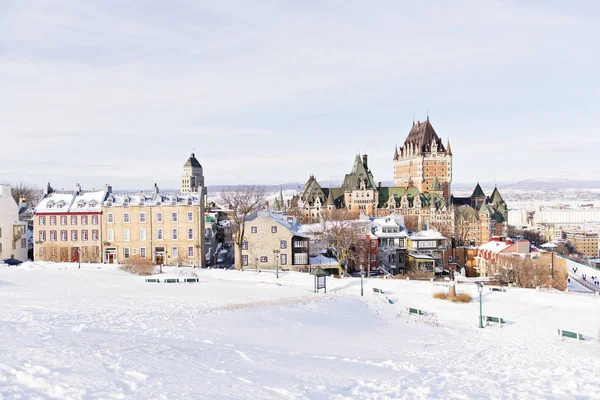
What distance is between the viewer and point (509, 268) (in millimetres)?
55344

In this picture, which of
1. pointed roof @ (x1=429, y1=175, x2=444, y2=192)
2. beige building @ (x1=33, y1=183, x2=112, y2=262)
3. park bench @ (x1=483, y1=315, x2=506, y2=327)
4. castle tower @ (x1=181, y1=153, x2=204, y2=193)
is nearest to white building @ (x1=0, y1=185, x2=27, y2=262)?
beige building @ (x1=33, y1=183, x2=112, y2=262)

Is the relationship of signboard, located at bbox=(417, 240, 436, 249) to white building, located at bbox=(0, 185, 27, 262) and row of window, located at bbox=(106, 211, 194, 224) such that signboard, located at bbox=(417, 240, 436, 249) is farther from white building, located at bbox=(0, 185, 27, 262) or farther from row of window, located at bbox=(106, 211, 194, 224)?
white building, located at bbox=(0, 185, 27, 262)

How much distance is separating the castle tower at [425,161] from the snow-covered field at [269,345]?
13038cm

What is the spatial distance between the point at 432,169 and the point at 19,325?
157m

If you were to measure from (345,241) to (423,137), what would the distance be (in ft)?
399

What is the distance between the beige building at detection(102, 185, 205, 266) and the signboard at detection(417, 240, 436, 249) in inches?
1211

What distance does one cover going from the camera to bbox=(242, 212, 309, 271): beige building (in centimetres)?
5456

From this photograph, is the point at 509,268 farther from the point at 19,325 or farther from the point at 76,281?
the point at 19,325

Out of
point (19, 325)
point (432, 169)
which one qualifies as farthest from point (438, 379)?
point (432, 169)

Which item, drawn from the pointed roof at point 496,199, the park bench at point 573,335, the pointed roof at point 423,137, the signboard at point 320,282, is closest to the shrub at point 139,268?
the signboard at point 320,282

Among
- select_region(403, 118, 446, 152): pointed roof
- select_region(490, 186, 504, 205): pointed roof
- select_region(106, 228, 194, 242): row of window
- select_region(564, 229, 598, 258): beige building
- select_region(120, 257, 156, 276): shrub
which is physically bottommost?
select_region(564, 229, 598, 258): beige building

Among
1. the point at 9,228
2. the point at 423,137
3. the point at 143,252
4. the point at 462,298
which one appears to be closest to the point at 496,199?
the point at 423,137

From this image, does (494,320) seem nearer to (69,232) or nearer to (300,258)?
(300,258)

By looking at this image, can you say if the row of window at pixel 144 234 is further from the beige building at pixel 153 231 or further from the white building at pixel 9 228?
the white building at pixel 9 228
